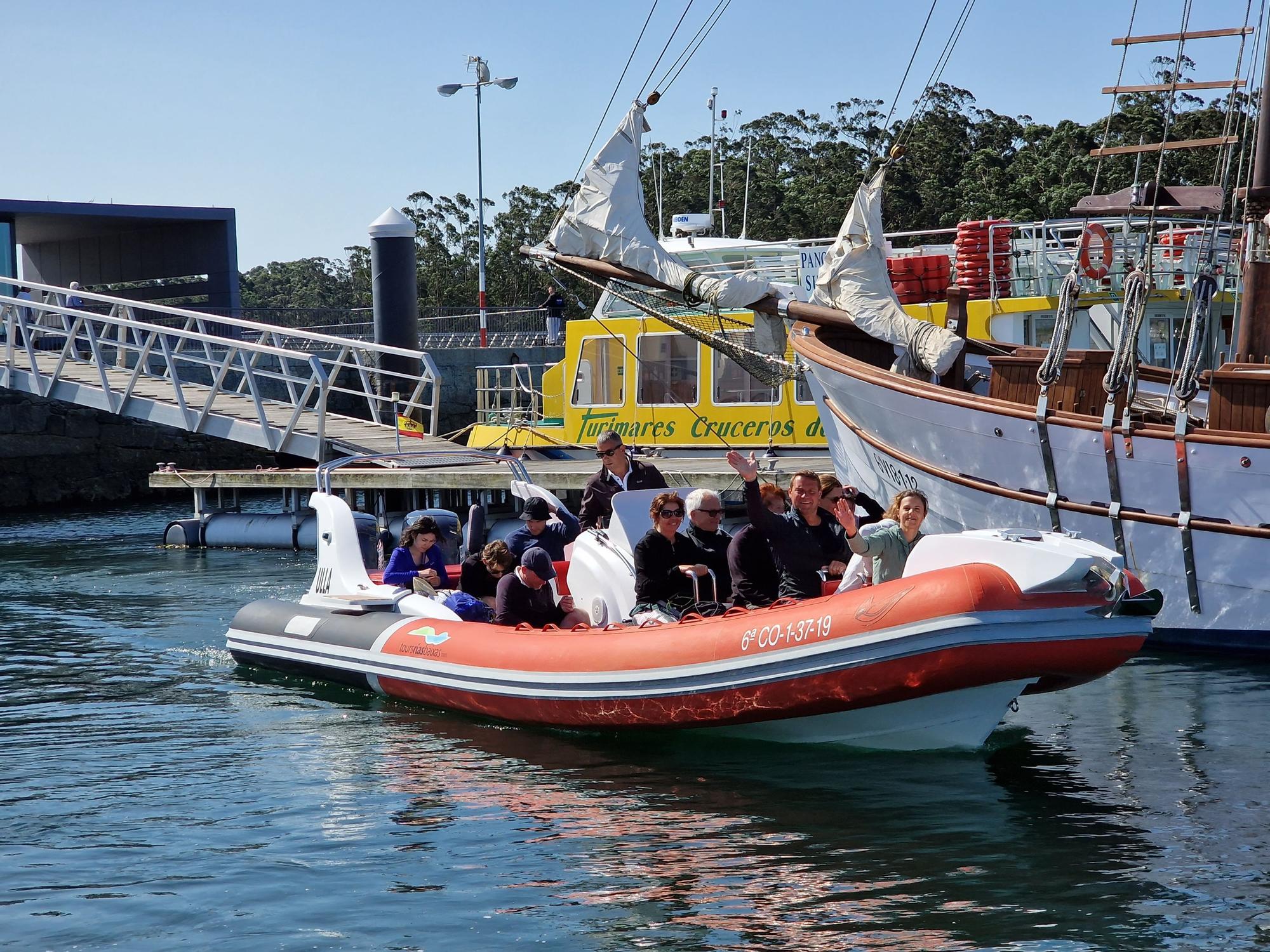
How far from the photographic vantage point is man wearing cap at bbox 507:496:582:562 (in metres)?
10.9

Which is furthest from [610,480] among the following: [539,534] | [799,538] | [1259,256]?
[1259,256]

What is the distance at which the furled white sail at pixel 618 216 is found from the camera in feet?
55.9

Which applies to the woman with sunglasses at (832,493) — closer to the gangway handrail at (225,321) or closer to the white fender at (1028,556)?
A: the white fender at (1028,556)

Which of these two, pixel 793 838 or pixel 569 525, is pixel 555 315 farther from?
pixel 793 838

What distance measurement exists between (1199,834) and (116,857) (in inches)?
222

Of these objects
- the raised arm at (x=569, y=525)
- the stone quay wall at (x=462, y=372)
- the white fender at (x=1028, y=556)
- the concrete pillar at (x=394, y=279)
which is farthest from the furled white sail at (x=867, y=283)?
the stone quay wall at (x=462, y=372)

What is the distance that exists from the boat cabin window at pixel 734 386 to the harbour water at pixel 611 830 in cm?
958

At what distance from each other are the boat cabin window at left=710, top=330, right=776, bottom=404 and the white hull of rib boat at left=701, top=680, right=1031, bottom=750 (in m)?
11.7

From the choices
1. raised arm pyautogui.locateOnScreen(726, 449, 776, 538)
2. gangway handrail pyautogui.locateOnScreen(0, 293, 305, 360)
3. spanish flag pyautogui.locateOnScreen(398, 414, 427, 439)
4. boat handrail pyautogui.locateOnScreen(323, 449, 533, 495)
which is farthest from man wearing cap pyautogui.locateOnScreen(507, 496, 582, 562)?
spanish flag pyautogui.locateOnScreen(398, 414, 427, 439)

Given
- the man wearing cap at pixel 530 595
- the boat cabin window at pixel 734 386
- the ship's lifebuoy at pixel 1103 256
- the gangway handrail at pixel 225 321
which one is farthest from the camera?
the gangway handrail at pixel 225 321

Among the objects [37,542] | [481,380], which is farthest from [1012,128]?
[37,542]

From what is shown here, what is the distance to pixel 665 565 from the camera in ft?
31.5

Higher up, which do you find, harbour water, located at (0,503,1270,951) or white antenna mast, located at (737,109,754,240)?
white antenna mast, located at (737,109,754,240)

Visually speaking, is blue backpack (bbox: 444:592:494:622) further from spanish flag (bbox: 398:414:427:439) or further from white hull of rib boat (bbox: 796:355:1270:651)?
spanish flag (bbox: 398:414:427:439)
